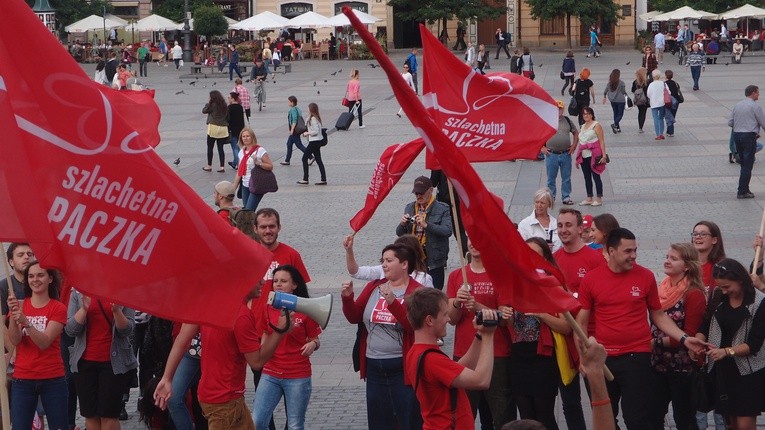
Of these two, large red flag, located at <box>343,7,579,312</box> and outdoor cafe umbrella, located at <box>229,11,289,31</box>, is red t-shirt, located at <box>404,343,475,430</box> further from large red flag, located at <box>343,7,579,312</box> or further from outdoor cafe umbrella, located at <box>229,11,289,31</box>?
outdoor cafe umbrella, located at <box>229,11,289,31</box>

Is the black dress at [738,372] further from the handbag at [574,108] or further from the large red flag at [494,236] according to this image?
the handbag at [574,108]

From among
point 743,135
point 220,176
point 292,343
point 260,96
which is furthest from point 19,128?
point 260,96

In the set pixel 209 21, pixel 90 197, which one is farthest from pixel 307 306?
pixel 209 21

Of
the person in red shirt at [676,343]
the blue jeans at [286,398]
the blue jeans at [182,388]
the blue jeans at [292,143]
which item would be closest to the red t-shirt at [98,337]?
the blue jeans at [182,388]

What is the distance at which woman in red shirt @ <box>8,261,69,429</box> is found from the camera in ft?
24.6

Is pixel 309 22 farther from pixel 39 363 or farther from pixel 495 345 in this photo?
pixel 495 345

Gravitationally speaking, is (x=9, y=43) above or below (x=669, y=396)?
above

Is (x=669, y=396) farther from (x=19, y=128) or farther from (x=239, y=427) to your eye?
(x=19, y=128)

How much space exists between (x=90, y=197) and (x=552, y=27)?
61.9m

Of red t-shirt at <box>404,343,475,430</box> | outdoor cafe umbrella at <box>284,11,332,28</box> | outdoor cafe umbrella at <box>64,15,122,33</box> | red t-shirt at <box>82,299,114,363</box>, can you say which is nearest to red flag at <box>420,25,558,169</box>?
red t-shirt at <box>82,299,114,363</box>

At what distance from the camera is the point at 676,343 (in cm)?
748

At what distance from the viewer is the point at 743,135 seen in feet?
58.6

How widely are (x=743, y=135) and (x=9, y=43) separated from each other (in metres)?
14.6

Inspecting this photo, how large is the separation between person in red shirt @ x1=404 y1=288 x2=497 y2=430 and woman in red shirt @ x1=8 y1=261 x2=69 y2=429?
2717mm
